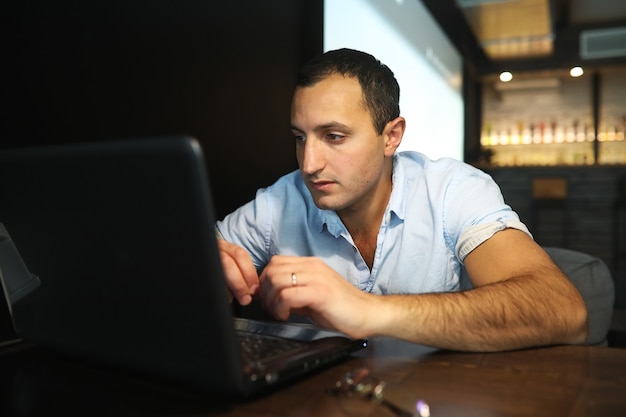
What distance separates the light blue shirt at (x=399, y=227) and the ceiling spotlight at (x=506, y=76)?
5533 mm

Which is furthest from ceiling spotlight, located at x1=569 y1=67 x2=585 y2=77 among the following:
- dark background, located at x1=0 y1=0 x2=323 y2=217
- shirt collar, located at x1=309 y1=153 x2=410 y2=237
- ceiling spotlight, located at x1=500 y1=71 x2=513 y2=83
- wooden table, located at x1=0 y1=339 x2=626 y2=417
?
wooden table, located at x1=0 y1=339 x2=626 y2=417

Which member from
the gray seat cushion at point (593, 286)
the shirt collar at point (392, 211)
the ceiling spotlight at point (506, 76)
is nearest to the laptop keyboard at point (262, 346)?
the shirt collar at point (392, 211)

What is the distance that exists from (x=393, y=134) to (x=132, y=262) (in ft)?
3.59

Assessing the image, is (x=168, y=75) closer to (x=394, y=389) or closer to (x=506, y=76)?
(x=394, y=389)

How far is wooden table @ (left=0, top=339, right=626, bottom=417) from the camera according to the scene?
23.3 inches

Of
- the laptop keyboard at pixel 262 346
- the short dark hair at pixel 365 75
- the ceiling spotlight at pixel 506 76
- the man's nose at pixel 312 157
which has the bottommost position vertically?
the laptop keyboard at pixel 262 346

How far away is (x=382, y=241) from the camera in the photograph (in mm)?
1461

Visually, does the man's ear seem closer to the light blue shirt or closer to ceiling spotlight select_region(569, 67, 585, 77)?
the light blue shirt

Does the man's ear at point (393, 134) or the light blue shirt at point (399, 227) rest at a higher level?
the man's ear at point (393, 134)

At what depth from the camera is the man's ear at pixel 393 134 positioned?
5.04ft

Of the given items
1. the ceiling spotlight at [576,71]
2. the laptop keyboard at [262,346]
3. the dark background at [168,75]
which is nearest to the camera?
the laptop keyboard at [262,346]

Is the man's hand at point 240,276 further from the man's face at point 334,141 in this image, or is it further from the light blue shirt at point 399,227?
the light blue shirt at point 399,227

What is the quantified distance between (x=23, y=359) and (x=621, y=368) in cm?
82

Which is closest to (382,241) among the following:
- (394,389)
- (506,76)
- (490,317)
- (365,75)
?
(365,75)
